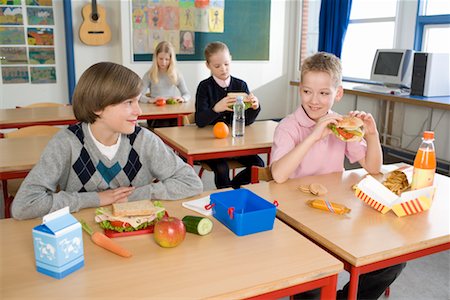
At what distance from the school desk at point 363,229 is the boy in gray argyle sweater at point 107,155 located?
15.1 inches

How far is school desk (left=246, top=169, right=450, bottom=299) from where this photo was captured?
4.22ft

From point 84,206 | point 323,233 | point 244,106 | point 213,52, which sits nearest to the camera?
point 323,233

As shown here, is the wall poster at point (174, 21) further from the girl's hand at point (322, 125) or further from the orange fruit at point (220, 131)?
the girl's hand at point (322, 125)

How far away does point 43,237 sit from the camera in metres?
1.11

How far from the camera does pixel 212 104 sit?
3.37 metres

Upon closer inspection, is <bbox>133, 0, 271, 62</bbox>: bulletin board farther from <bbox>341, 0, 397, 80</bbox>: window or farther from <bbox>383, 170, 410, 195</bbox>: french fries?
<bbox>383, 170, 410, 195</bbox>: french fries

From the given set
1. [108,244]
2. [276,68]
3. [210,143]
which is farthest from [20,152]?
[276,68]

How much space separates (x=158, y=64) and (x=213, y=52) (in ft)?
5.26

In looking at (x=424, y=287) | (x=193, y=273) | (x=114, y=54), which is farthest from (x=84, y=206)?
(x=114, y=54)

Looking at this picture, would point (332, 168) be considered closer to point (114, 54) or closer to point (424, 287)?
point (424, 287)

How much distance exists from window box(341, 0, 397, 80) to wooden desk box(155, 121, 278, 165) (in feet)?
11.4

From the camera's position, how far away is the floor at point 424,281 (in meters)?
2.33

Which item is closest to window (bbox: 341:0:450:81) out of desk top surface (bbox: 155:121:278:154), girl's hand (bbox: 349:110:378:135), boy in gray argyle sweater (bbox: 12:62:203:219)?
desk top surface (bbox: 155:121:278:154)

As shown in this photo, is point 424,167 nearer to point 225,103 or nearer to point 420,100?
point 225,103
